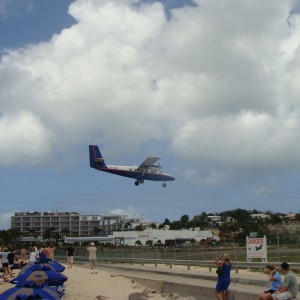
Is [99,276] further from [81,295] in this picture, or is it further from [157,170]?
[157,170]

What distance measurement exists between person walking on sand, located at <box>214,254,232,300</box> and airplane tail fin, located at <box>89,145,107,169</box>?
41490 mm

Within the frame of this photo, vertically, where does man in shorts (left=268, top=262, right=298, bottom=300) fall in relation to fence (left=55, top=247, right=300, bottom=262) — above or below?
above

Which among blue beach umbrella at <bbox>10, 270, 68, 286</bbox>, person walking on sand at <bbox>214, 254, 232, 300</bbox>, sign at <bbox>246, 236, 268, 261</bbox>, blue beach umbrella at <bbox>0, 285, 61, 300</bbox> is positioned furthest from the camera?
sign at <bbox>246, 236, 268, 261</bbox>

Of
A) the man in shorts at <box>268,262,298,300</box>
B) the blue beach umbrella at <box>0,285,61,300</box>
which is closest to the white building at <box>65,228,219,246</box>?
the man in shorts at <box>268,262,298,300</box>

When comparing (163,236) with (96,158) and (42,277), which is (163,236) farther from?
(42,277)

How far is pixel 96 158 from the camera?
5784cm

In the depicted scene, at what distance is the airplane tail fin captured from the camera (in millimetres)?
57062

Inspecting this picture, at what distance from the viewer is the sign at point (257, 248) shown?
102 ft

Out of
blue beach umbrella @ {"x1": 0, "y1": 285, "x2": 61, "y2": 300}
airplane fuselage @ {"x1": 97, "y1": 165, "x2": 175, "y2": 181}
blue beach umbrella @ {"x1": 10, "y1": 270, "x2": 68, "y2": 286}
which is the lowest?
blue beach umbrella @ {"x1": 10, "y1": 270, "x2": 68, "y2": 286}

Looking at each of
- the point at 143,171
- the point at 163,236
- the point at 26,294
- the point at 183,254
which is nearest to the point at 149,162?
the point at 143,171

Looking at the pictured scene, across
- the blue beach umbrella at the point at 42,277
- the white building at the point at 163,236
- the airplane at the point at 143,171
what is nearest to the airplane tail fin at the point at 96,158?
the airplane at the point at 143,171

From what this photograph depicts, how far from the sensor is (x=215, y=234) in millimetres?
138250

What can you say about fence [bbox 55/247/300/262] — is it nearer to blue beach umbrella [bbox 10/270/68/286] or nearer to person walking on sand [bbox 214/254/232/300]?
blue beach umbrella [bbox 10/270/68/286]

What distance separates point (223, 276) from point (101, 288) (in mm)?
10961
